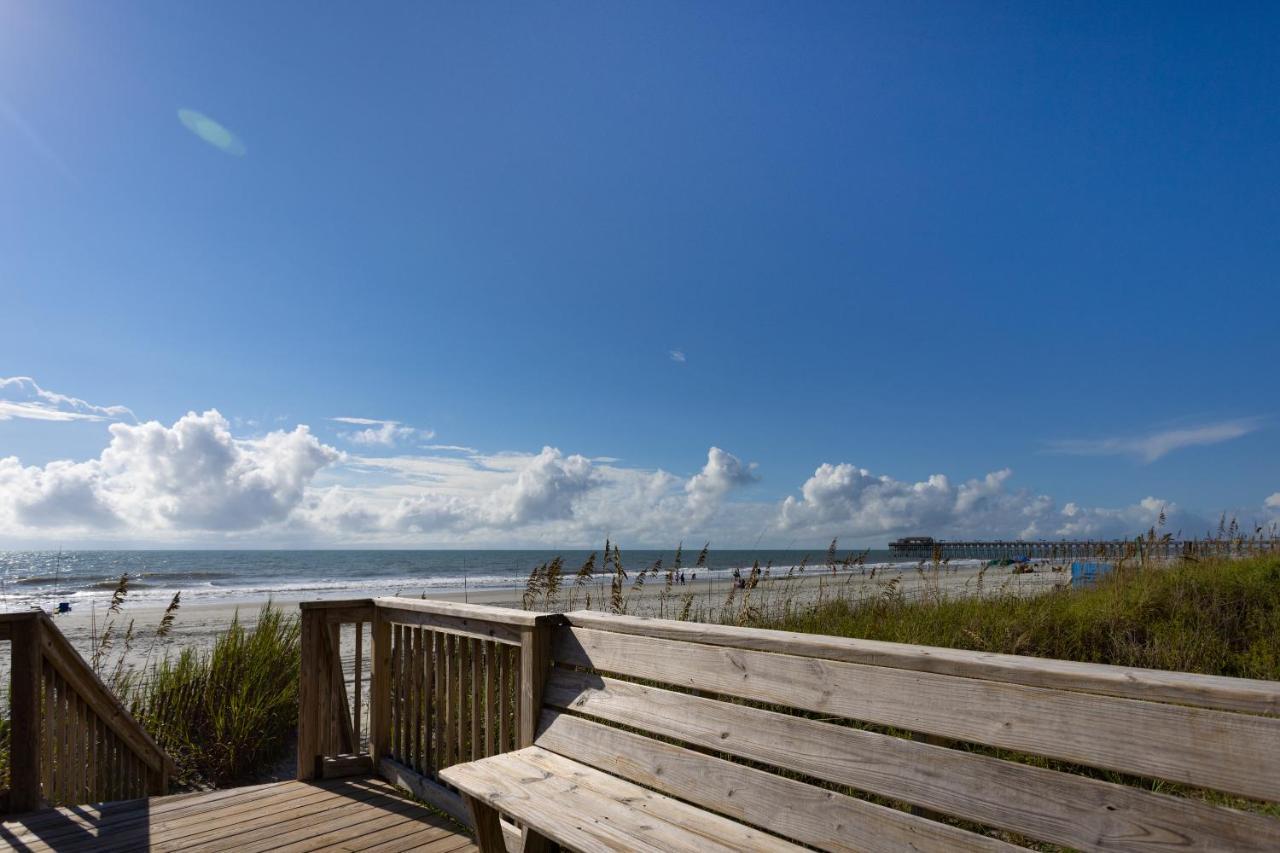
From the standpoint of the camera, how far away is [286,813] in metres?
3.65

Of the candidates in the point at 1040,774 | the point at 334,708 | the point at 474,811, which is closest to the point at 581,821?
the point at 474,811

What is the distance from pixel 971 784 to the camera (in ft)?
6.35

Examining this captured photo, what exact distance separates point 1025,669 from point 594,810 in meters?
1.42

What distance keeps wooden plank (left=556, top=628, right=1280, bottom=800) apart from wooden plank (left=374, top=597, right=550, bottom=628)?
2.51 ft

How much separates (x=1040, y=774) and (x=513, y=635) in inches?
87.1

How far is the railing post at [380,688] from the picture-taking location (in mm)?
4281

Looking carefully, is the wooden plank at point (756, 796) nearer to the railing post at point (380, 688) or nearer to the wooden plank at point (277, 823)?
the wooden plank at point (277, 823)

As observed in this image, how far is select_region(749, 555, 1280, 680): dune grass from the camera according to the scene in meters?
5.39

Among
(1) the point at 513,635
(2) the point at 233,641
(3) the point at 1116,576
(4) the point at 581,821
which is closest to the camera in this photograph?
(4) the point at 581,821

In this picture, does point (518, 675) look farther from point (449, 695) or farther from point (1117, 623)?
point (1117, 623)

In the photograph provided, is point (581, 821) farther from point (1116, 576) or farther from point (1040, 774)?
point (1116, 576)

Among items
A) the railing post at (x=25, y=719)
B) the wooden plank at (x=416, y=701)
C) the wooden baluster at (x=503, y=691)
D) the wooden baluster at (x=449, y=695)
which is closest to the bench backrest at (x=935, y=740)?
the wooden baluster at (x=503, y=691)

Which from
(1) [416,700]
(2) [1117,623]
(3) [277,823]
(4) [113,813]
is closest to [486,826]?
(3) [277,823]

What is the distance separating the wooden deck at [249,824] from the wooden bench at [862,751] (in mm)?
879
